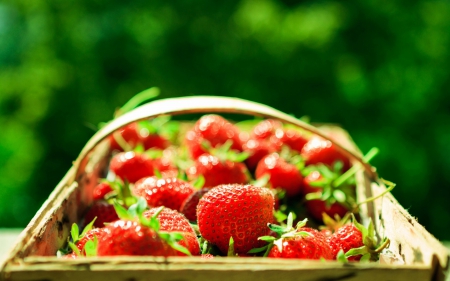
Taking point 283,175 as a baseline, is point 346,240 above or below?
below

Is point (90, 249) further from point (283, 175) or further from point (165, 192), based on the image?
point (283, 175)

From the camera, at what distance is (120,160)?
1.30m

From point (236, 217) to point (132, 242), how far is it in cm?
20

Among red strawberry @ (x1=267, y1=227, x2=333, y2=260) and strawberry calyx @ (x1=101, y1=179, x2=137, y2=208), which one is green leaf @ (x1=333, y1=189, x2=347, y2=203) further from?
strawberry calyx @ (x1=101, y1=179, x2=137, y2=208)

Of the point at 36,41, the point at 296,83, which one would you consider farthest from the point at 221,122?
the point at 36,41

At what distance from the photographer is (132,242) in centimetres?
71

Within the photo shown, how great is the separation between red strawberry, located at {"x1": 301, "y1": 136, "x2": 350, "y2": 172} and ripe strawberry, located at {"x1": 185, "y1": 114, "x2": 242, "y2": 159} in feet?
0.66

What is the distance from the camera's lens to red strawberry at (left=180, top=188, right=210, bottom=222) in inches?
38.9

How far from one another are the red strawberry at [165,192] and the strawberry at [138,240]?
0.91 ft

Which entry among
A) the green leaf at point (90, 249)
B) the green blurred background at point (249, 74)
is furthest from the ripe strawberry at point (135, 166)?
the green blurred background at point (249, 74)

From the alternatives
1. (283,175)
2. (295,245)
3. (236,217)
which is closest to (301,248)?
(295,245)

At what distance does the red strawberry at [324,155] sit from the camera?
134 centimetres

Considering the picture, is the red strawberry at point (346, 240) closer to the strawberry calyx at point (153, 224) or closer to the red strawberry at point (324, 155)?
the strawberry calyx at point (153, 224)

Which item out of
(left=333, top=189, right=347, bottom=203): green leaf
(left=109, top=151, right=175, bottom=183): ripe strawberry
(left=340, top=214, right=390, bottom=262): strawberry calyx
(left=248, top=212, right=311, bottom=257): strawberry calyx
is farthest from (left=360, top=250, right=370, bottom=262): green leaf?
(left=109, top=151, right=175, bottom=183): ripe strawberry
